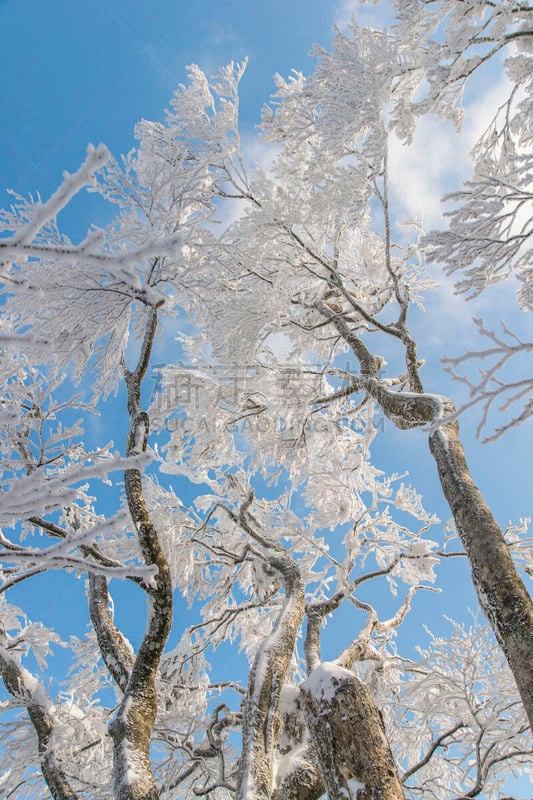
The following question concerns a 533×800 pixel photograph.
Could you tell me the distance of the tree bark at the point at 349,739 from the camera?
10.8 ft

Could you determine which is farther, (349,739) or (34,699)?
(34,699)

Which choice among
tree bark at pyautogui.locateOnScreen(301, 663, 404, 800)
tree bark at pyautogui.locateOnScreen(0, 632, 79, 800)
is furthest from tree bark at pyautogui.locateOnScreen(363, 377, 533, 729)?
tree bark at pyautogui.locateOnScreen(0, 632, 79, 800)

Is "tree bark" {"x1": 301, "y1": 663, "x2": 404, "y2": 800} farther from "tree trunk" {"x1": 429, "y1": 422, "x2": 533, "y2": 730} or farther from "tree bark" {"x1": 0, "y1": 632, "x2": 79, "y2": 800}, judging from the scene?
"tree bark" {"x1": 0, "y1": 632, "x2": 79, "y2": 800}

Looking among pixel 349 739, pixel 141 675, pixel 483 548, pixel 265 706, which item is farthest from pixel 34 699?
pixel 483 548

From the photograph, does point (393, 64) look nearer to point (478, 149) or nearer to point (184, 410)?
point (478, 149)

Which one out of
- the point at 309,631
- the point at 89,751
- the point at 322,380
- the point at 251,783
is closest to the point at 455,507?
the point at 251,783

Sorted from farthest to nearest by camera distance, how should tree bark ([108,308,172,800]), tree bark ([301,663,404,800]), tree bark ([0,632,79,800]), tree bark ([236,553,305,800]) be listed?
tree bark ([0,632,79,800])
tree bark ([236,553,305,800])
tree bark ([108,308,172,800])
tree bark ([301,663,404,800])

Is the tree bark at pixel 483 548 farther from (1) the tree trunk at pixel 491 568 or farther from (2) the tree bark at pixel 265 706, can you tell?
(2) the tree bark at pixel 265 706

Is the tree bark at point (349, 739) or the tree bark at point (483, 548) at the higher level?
the tree bark at point (483, 548)

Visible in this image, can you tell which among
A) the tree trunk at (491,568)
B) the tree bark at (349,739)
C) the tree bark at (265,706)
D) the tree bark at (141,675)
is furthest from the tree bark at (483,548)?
the tree bark at (141,675)

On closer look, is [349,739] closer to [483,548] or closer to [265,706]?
[265,706]

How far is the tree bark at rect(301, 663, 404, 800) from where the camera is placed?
3.29 m

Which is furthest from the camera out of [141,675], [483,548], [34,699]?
[34,699]

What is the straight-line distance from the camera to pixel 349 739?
136 inches
